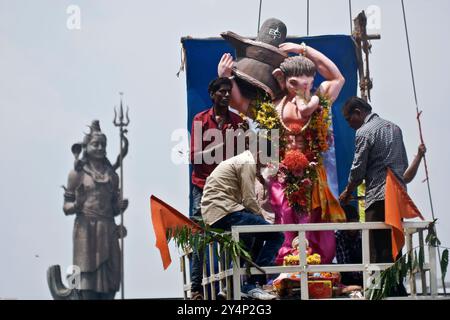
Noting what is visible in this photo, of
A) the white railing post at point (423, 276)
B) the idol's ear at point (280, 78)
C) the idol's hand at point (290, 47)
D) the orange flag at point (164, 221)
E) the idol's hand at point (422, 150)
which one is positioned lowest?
the white railing post at point (423, 276)

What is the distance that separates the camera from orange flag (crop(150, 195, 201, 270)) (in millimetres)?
15258

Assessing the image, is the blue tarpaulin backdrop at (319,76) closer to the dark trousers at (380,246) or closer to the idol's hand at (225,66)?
the idol's hand at (225,66)

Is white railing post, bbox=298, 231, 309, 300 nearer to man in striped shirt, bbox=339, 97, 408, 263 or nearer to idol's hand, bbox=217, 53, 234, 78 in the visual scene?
man in striped shirt, bbox=339, 97, 408, 263

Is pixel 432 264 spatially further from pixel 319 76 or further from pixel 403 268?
pixel 319 76

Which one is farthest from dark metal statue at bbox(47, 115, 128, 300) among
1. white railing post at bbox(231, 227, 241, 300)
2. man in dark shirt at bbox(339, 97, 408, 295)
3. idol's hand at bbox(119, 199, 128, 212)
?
white railing post at bbox(231, 227, 241, 300)

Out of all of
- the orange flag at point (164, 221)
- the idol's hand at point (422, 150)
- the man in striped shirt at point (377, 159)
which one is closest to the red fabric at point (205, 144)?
the idol's hand at point (422, 150)

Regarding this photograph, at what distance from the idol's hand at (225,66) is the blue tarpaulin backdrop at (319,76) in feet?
0.40

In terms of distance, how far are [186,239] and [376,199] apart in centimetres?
229

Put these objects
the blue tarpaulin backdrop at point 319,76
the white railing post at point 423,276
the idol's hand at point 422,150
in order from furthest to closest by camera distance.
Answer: the blue tarpaulin backdrop at point 319,76, the idol's hand at point 422,150, the white railing post at point 423,276

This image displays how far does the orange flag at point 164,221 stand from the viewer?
15258mm

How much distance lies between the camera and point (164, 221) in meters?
15.3

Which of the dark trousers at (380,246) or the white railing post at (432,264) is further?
the dark trousers at (380,246)

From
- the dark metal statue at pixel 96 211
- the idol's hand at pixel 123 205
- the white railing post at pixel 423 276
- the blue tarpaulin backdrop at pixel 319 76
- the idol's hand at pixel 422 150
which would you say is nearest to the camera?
the white railing post at pixel 423 276

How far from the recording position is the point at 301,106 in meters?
19.0
